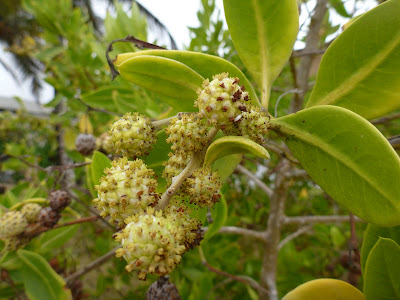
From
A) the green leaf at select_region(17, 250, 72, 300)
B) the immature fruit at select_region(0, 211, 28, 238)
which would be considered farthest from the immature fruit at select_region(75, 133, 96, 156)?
the green leaf at select_region(17, 250, 72, 300)

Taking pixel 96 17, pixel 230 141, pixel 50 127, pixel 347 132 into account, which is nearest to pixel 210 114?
pixel 230 141

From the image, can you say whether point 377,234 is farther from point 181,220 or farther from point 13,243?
point 13,243

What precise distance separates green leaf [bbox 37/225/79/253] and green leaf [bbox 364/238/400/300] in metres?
1.30

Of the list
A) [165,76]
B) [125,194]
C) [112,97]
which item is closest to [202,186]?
[125,194]

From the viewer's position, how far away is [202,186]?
1.89ft

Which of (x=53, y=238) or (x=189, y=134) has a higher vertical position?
(x=189, y=134)

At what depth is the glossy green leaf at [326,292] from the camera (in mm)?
745

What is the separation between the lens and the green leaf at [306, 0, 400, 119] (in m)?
0.59

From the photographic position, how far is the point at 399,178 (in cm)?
47

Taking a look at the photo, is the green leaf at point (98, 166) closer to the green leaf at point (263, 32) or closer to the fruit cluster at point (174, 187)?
the fruit cluster at point (174, 187)

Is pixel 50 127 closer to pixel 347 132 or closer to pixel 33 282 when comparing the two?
pixel 33 282

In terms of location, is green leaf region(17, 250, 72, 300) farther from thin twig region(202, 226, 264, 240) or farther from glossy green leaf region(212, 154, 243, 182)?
glossy green leaf region(212, 154, 243, 182)

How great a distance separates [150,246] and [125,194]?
0.11 m

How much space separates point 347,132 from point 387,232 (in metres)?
0.37
